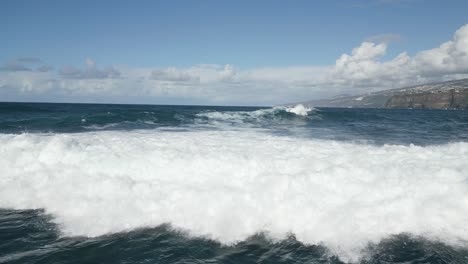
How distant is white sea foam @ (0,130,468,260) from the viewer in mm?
7430

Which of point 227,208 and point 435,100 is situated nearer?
point 227,208

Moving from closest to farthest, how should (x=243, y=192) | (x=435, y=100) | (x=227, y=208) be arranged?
(x=227, y=208)
(x=243, y=192)
(x=435, y=100)

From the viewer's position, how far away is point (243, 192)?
8852 mm

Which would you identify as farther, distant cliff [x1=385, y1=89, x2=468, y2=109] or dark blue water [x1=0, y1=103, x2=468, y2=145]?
distant cliff [x1=385, y1=89, x2=468, y2=109]

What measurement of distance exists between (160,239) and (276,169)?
480 centimetres

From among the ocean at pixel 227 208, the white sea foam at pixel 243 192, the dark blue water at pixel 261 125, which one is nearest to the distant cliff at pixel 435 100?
the dark blue water at pixel 261 125

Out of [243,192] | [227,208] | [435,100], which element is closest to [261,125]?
[243,192]

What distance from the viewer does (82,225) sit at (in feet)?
25.7

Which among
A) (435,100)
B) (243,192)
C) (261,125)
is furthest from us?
(435,100)

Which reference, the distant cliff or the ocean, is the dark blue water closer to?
the ocean

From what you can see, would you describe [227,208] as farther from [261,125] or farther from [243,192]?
[261,125]

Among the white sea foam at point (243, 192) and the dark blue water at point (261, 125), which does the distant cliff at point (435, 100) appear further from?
the white sea foam at point (243, 192)

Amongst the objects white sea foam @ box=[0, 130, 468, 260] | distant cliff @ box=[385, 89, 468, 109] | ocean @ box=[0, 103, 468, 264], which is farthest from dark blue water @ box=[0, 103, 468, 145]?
distant cliff @ box=[385, 89, 468, 109]

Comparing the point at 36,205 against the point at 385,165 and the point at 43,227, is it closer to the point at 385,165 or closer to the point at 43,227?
the point at 43,227
